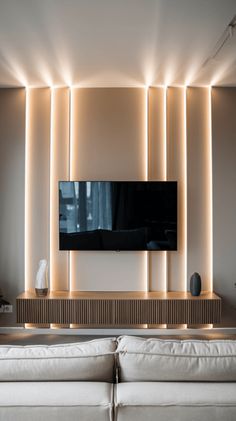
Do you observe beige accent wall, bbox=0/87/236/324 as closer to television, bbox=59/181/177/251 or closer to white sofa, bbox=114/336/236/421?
television, bbox=59/181/177/251

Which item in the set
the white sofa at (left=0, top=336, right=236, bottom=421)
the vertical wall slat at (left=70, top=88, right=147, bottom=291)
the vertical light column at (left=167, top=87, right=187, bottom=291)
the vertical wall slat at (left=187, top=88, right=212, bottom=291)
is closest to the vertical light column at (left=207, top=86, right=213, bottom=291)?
the vertical wall slat at (left=187, top=88, right=212, bottom=291)

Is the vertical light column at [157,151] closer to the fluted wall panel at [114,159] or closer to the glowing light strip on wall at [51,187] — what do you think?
the fluted wall panel at [114,159]

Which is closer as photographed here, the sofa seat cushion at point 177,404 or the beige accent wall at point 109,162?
the sofa seat cushion at point 177,404

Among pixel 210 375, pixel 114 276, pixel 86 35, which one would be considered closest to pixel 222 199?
pixel 114 276

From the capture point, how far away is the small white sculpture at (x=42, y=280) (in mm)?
4508

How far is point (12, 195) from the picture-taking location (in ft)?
15.8

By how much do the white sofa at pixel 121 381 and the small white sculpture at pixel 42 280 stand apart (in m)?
3.03

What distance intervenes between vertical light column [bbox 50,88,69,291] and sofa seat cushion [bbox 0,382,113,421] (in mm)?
3464

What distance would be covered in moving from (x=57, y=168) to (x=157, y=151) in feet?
3.82

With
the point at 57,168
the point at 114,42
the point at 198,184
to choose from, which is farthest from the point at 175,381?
the point at 57,168

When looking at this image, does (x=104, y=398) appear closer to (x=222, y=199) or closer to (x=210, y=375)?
(x=210, y=375)

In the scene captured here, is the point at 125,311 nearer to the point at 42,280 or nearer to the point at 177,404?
the point at 42,280

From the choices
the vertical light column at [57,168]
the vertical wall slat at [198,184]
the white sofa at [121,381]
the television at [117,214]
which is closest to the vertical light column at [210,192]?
the vertical wall slat at [198,184]

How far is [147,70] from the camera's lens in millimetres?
4273
